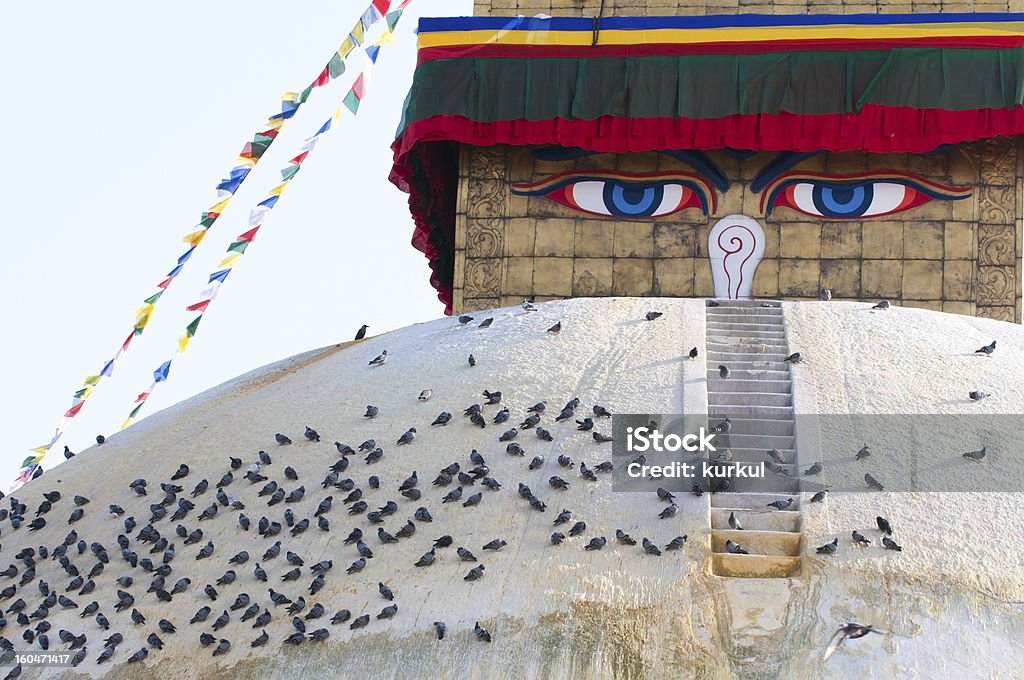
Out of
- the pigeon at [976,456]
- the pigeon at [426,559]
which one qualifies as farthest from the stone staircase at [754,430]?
the pigeon at [426,559]

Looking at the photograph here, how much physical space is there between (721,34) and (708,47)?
0.54 ft

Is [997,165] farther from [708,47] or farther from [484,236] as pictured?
[484,236]

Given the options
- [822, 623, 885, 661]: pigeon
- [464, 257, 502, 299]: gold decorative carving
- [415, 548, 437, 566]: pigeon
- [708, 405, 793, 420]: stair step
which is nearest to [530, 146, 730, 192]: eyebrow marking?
[464, 257, 502, 299]: gold decorative carving

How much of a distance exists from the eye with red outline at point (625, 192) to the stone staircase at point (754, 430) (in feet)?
8.30

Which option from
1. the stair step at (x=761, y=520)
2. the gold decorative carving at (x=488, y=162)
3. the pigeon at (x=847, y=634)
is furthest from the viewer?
the gold decorative carving at (x=488, y=162)

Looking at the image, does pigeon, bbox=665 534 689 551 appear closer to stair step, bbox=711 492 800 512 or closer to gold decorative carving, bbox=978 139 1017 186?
stair step, bbox=711 492 800 512

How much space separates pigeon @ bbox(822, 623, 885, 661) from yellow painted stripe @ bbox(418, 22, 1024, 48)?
22.6 ft

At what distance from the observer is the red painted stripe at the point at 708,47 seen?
1246cm

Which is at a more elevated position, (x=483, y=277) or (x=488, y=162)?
(x=488, y=162)

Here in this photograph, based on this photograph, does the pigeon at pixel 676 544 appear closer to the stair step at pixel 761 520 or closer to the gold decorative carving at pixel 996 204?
the stair step at pixel 761 520

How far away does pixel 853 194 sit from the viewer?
42.7ft

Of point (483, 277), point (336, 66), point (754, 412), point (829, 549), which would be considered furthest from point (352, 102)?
point (829, 549)

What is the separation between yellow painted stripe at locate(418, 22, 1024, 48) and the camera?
1254 cm

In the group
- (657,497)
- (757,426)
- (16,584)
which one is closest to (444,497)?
(657,497)
